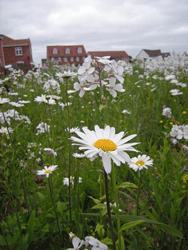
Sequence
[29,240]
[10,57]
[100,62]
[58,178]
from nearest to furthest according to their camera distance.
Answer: [100,62]
[29,240]
[58,178]
[10,57]

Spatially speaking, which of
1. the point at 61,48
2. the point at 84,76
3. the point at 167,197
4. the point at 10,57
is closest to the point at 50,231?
the point at 167,197

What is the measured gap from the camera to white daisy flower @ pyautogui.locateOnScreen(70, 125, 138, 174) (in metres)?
0.78

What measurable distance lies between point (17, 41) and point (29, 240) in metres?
30.8

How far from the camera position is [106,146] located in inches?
34.5

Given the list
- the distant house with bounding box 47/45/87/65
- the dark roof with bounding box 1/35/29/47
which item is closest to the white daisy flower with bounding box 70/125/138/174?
the dark roof with bounding box 1/35/29/47

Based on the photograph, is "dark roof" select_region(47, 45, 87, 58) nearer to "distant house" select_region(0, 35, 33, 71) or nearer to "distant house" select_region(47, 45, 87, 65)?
"distant house" select_region(47, 45, 87, 65)

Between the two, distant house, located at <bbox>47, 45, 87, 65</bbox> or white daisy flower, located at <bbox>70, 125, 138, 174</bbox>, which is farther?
distant house, located at <bbox>47, 45, 87, 65</bbox>

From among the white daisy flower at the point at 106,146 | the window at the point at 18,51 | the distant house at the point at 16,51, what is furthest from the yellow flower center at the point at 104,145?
the window at the point at 18,51

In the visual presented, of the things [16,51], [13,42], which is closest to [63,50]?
[13,42]

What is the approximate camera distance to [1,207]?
74.5 inches

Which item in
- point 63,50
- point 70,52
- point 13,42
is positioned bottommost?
point 13,42

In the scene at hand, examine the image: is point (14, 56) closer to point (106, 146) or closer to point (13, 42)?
point (13, 42)

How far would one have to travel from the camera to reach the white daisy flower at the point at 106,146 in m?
0.78

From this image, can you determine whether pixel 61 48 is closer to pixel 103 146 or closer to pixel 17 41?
pixel 17 41
